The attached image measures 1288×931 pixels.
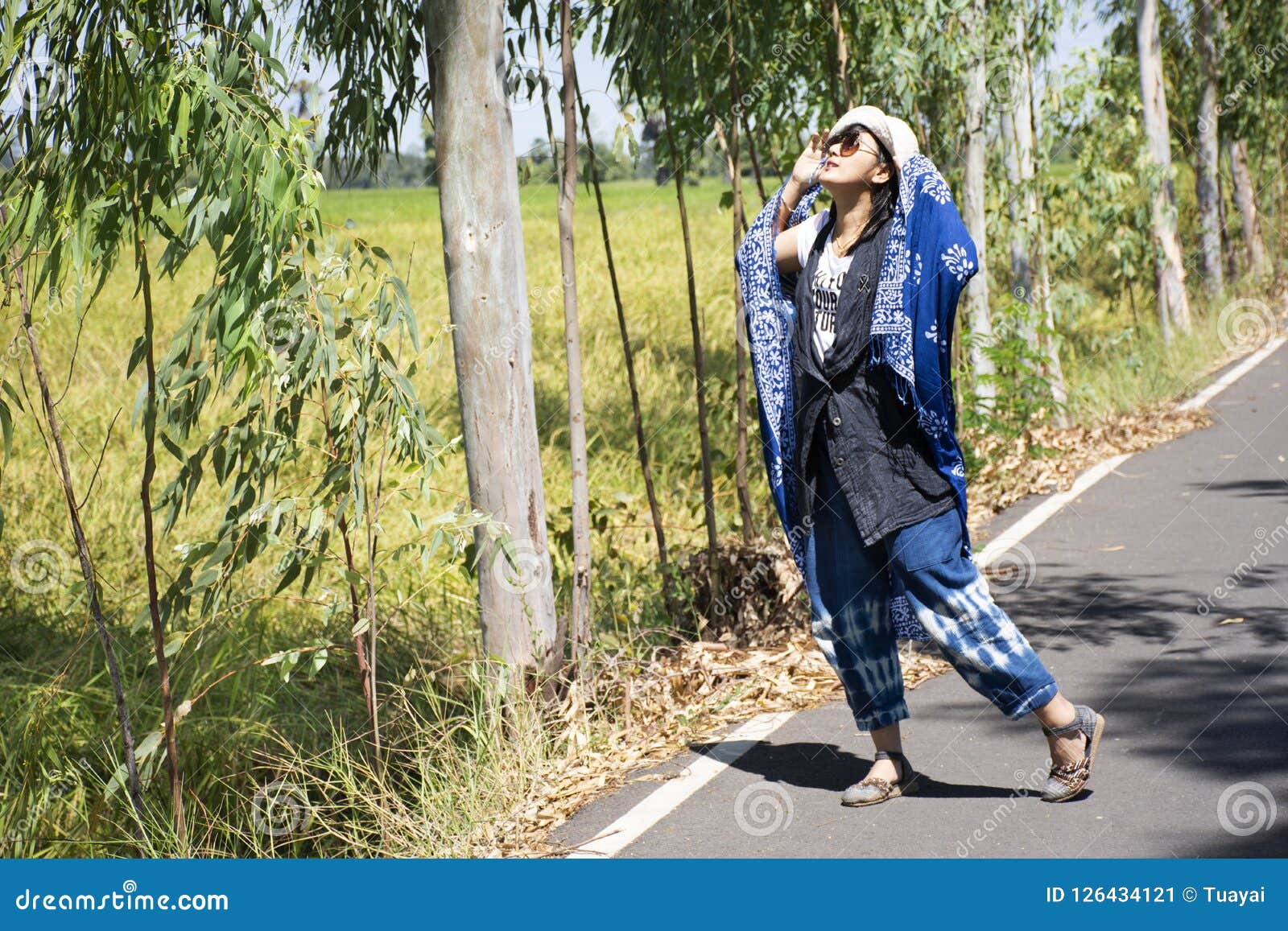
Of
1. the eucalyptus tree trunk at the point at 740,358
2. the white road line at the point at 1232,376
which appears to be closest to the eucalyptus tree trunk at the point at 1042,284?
the white road line at the point at 1232,376

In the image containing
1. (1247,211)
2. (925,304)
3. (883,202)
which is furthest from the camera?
(1247,211)

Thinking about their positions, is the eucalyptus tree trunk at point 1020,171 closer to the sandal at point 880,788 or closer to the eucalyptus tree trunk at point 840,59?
the eucalyptus tree trunk at point 840,59

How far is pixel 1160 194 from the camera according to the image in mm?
15703

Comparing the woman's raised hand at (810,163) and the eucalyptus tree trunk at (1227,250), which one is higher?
the woman's raised hand at (810,163)

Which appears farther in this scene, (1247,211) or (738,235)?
(1247,211)

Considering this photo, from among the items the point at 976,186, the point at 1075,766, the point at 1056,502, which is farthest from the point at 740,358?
the point at 976,186

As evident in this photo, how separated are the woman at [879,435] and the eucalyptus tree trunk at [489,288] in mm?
1087

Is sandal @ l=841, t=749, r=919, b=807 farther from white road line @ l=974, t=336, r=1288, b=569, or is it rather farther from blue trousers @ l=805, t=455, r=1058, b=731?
white road line @ l=974, t=336, r=1288, b=569

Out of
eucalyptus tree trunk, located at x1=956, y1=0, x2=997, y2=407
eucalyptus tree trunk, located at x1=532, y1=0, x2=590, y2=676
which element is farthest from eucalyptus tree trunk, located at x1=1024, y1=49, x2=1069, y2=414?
eucalyptus tree trunk, located at x1=532, y1=0, x2=590, y2=676

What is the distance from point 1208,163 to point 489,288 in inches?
677

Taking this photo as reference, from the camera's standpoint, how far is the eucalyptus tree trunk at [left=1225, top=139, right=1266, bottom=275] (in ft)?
70.9

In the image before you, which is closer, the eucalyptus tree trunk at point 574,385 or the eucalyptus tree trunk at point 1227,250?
the eucalyptus tree trunk at point 574,385

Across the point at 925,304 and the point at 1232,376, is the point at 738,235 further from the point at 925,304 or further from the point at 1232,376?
the point at 1232,376

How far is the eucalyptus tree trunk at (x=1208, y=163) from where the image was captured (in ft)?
62.4
